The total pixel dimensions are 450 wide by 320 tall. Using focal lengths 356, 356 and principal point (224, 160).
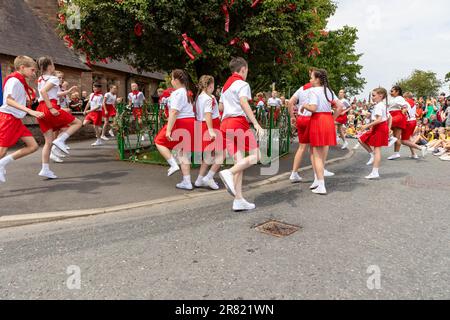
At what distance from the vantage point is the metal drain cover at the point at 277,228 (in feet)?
12.6

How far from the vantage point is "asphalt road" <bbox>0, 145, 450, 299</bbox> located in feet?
8.71

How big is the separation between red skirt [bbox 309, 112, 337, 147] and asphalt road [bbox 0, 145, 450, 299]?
3.05 ft

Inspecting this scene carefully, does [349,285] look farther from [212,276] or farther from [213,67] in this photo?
[213,67]

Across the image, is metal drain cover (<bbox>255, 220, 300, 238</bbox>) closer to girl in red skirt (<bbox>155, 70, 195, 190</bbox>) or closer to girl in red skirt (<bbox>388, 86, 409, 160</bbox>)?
girl in red skirt (<bbox>155, 70, 195, 190</bbox>)

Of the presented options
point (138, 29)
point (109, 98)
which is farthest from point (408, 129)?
point (109, 98)

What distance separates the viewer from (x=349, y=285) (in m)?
2.70

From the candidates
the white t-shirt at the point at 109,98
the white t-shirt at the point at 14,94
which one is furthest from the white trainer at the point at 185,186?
the white t-shirt at the point at 109,98

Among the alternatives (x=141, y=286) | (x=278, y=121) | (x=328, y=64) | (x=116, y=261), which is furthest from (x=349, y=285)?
(x=328, y=64)

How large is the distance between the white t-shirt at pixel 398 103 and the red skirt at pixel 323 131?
Answer: 13.8ft

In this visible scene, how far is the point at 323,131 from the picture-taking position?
5.61 metres

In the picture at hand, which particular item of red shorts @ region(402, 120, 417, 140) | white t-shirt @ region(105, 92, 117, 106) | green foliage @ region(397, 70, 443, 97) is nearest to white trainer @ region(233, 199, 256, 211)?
red shorts @ region(402, 120, 417, 140)

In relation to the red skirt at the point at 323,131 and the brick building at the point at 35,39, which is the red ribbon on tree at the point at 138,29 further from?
the brick building at the point at 35,39

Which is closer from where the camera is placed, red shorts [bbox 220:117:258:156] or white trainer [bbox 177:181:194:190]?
red shorts [bbox 220:117:258:156]

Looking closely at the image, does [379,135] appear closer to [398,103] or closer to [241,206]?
[398,103]
